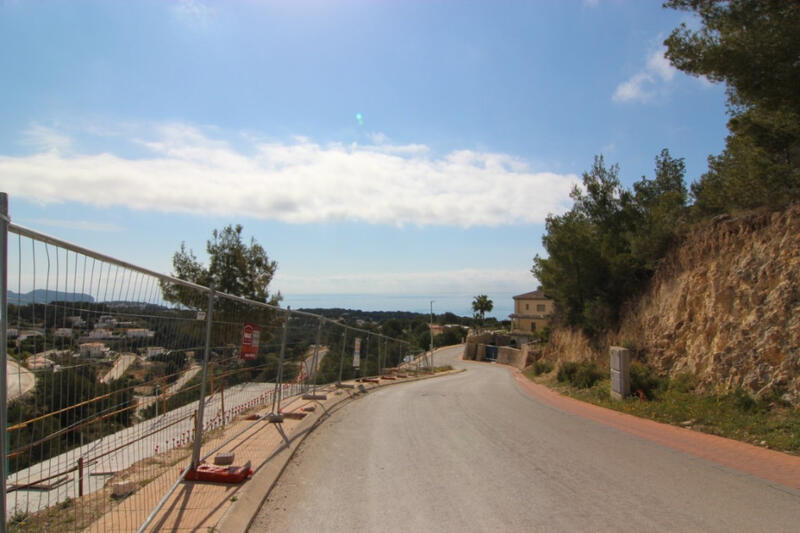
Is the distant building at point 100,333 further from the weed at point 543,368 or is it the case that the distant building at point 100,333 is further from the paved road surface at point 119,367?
the weed at point 543,368

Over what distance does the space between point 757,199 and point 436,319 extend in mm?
161625

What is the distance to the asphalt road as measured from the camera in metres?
5.24

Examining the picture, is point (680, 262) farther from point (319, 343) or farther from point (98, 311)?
point (98, 311)

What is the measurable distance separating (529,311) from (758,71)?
8596 centimetres

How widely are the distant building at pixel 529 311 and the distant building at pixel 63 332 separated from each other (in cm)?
8880

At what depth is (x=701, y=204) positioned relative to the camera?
1811 centimetres

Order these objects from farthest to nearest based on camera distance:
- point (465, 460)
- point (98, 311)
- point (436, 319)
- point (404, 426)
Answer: point (436, 319), point (404, 426), point (465, 460), point (98, 311)

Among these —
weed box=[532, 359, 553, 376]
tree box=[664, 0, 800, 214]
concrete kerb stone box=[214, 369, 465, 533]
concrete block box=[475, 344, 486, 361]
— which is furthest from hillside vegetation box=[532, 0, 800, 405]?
concrete block box=[475, 344, 486, 361]

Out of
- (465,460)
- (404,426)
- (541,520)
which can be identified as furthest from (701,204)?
(541,520)

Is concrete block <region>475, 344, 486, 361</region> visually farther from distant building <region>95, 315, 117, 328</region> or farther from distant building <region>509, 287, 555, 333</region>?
distant building <region>95, 315, 117, 328</region>

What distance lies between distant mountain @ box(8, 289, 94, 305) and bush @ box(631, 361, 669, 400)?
15.1 m

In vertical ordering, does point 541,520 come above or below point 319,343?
below

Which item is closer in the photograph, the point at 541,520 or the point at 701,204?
the point at 541,520

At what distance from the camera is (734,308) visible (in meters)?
13.6
